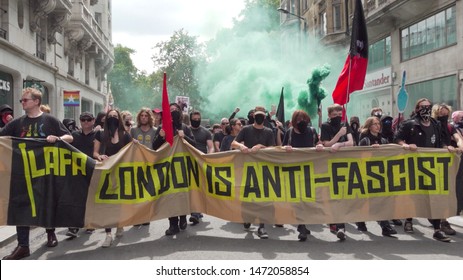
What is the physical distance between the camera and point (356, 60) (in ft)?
22.8

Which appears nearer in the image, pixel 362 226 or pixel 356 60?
pixel 362 226

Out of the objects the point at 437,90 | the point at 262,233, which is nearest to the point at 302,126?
the point at 262,233

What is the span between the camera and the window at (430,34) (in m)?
17.3

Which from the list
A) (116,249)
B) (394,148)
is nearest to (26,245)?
(116,249)

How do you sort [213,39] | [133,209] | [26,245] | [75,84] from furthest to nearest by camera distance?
[213,39], [75,84], [133,209], [26,245]

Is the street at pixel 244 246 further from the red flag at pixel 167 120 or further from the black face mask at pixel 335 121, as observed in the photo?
the black face mask at pixel 335 121

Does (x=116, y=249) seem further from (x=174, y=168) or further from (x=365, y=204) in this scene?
(x=365, y=204)

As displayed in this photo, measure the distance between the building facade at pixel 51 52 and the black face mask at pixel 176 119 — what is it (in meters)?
11.1

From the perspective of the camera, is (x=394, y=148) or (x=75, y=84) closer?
(x=394, y=148)

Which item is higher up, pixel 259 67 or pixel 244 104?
pixel 259 67

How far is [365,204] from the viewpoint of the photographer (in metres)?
6.08

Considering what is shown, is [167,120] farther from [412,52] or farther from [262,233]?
[412,52]

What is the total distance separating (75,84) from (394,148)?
24.1m

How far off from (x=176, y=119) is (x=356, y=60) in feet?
9.03
